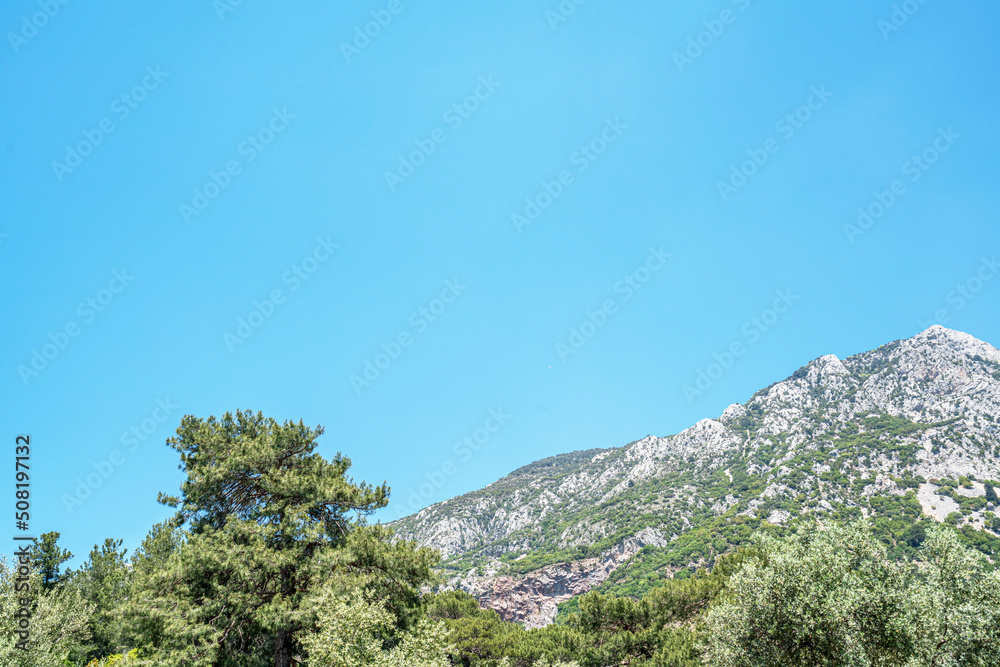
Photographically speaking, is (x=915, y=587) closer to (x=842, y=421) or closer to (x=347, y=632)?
(x=347, y=632)

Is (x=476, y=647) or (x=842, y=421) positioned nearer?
(x=476, y=647)

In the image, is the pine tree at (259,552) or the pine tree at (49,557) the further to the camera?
the pine tree at (49,557)

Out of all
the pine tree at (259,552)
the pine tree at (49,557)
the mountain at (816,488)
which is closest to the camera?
the pine tree at (259,552)

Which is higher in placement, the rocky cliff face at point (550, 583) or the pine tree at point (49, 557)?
→ the pine tree at point (49, 557)

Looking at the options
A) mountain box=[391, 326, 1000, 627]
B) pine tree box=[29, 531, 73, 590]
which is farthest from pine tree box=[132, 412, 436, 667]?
mountain box=[391, 326, 1000, 627]

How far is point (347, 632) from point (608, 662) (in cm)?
3458

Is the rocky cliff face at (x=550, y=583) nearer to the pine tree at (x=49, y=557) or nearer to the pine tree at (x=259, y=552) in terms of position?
the pine tree at (x=49, y=557)

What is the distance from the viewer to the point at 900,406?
180750mm

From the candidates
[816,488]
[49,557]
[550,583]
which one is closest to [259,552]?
[49,557]

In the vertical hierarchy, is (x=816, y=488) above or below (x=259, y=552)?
below

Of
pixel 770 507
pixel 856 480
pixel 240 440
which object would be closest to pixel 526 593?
pixel 770 507

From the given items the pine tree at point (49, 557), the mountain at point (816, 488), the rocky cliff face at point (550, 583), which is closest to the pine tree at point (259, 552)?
the pine tree at point (49, 557)

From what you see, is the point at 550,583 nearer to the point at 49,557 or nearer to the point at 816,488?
the point at 816,488

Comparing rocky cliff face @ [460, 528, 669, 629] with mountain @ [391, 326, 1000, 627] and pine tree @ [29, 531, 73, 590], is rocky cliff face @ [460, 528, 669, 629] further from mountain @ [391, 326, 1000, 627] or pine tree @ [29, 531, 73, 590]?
pine tree @ [29, 531, 73, 590]
